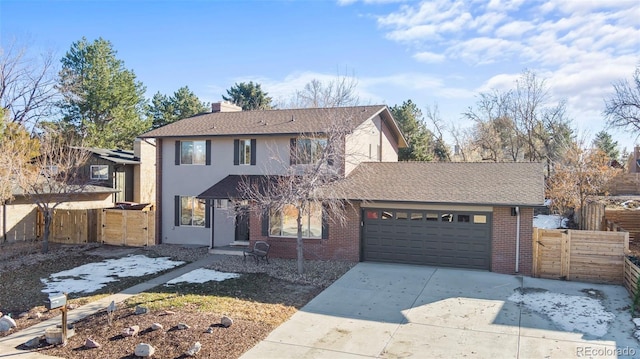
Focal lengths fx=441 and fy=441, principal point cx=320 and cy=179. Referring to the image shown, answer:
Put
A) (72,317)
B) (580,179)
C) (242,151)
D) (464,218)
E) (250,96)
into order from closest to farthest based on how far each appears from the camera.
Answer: (72,317) < (464,218) < (242,151) < (580,179) < (250,96)

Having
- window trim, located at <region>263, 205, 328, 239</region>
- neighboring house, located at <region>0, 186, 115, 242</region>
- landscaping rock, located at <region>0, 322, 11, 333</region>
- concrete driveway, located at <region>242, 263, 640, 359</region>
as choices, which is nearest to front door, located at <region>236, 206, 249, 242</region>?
window trim, located at <region>263, 205, 328, 239</region>

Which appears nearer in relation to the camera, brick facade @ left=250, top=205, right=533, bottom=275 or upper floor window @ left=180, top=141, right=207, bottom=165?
brick facade @ left=250, top=205, right=533, bottom=275

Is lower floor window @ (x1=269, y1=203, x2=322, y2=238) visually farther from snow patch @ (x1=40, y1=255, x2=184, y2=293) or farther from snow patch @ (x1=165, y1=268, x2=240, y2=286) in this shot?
snow patch @ (x1=40, y1=255, x2=184, y2=293)

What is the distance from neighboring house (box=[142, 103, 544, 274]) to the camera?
14352mm

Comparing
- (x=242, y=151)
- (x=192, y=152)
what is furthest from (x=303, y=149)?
(x=192, y=152)

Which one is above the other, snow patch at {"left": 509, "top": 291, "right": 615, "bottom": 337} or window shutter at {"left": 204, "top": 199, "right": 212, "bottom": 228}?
window shutter at {"left": 204, "top": 199, "right": 212, "bottom": 228}

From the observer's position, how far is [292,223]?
16422mm

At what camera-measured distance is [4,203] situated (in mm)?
20016

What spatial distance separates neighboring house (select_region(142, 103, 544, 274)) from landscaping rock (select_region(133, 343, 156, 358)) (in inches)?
310

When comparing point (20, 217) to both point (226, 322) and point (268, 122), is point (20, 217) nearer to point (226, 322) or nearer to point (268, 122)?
point (268, 122)

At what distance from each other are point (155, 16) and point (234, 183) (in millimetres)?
6758

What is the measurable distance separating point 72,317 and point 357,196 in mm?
8990

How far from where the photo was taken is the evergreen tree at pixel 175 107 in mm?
41719

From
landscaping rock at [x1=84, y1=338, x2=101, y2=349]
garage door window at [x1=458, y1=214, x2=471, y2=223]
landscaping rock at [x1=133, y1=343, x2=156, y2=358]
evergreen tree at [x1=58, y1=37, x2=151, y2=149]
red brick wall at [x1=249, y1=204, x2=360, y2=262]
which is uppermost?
evergreen tree at [x1=58, y1=37, x2=151, y2=149]
